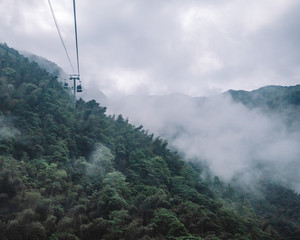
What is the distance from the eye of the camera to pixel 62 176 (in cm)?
1934

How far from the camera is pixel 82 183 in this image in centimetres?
2072

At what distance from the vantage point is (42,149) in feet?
74.4

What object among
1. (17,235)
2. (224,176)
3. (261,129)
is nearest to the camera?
(17,235)

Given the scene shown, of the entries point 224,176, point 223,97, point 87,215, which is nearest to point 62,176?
point 87,215

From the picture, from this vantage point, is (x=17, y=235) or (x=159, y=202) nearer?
(x=17, y=235)

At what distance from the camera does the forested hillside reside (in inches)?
560

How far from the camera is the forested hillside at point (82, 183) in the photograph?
14.2m

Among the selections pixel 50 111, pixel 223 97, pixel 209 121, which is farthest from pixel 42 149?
pixel 223 97

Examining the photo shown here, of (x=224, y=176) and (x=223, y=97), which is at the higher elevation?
(x=223, y=97)

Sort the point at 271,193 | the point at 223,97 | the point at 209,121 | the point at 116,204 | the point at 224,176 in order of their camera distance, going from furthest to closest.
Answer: the point at 223,97 → the point at 209,121 → the point at 224,176 → the point at 271,193 → the point at 116,204

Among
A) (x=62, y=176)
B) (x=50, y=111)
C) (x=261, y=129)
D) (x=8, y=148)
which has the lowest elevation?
(x=62, y=176)

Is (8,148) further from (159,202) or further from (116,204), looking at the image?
(159,202)

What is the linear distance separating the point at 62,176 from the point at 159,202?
856 centimetres

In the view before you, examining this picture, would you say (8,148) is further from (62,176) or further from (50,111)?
(50,111)
